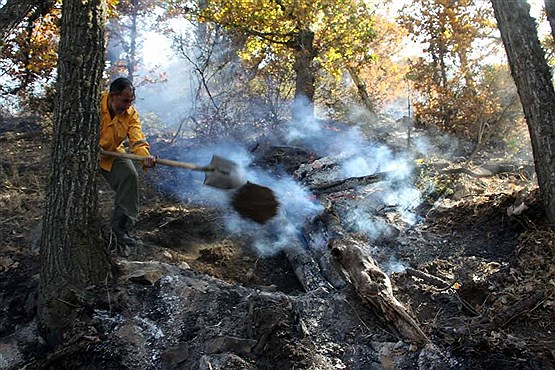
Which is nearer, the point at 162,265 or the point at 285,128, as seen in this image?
the point at 162,265

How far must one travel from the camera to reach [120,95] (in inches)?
159

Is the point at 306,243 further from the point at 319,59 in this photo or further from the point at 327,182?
the point at 319,59

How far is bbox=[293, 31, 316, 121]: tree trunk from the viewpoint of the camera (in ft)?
34.9

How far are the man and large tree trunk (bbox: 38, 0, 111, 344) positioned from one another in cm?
68

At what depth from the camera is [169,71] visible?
3694 centimetres

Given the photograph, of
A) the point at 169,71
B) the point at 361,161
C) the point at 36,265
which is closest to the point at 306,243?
the point at 36,265

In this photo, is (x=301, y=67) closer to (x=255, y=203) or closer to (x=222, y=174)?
(x=255, y=203)

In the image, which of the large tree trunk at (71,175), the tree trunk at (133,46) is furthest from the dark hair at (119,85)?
the tree trunk at (133,46)

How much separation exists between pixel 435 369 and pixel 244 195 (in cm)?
361

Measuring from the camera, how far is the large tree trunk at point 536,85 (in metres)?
4.21

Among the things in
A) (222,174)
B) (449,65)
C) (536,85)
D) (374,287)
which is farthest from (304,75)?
(374,287)

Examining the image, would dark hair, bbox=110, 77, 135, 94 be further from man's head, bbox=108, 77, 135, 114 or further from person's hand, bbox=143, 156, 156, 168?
person's hand, bbox=143, 156, 156, 168

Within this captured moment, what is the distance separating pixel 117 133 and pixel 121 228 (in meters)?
0.93

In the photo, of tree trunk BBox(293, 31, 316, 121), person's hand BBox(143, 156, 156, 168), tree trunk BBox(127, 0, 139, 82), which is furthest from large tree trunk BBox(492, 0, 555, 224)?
tree trunk BBox(127, 0, 139, 82)
